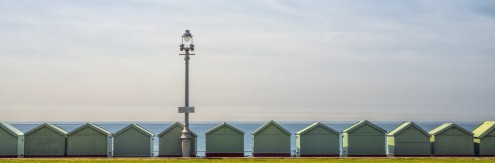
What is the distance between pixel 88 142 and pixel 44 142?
2.97 meters

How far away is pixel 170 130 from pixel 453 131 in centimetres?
1989

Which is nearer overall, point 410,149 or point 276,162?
point 276,162

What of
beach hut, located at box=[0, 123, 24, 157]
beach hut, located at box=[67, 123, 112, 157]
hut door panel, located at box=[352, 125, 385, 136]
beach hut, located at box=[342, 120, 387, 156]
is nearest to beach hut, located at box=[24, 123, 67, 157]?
beach hut, located at box=[0, 123, 24, 157]

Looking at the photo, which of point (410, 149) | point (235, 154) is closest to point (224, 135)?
point (235, 154)

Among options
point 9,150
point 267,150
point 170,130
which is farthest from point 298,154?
point 9,150

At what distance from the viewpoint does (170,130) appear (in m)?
50.6

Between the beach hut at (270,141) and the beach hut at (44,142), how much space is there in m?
13.4

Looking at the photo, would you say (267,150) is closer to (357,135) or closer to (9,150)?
(357,135)

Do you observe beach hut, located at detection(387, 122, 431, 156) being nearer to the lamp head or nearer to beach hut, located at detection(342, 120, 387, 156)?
beach hut, located at detection(342, 120, 387, 156)

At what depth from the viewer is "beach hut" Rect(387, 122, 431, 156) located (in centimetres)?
5109

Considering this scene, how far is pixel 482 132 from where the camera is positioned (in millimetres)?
51375

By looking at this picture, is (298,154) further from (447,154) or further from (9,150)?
(9,150)

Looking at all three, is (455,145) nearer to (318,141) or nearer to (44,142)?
(318,141)

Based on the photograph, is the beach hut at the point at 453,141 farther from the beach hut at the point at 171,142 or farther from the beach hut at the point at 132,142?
the beach hut at the point at 132,142
